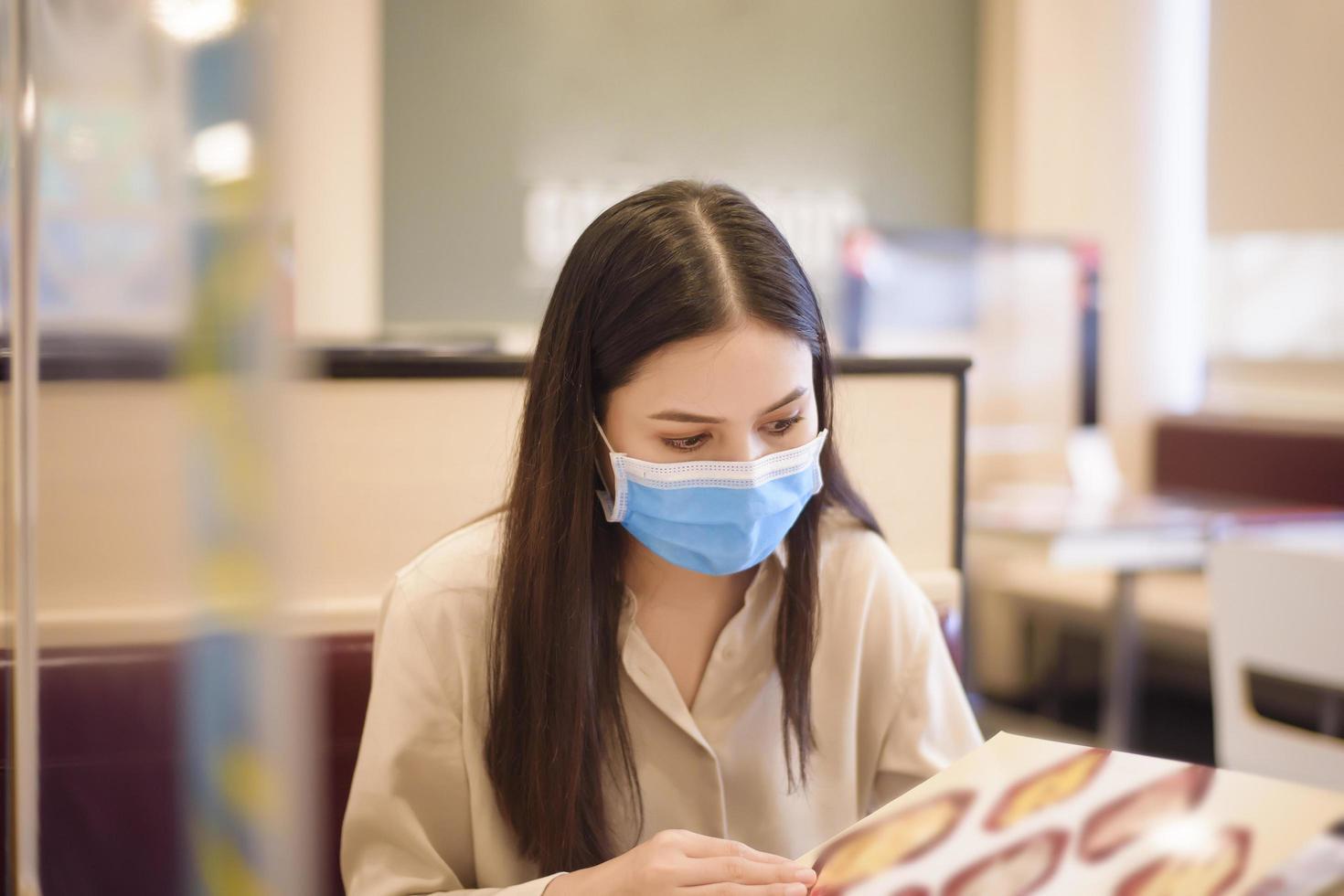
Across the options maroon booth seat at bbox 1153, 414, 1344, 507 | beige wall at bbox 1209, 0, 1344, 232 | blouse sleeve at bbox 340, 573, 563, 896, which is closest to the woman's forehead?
blouse sleeve at bbox 340, 573, 563, 896

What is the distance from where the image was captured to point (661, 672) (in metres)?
1.21

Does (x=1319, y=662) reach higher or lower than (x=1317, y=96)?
lower

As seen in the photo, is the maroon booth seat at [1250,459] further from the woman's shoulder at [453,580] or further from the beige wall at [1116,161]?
the woman's shoulder at [453,580]

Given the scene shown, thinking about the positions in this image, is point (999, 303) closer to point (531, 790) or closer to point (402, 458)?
point (402, 458)

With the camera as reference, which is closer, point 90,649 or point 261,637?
point 261,637

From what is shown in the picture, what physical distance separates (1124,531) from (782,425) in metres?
2.53

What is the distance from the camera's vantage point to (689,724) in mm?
1193

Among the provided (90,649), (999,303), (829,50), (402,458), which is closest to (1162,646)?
(999,303)

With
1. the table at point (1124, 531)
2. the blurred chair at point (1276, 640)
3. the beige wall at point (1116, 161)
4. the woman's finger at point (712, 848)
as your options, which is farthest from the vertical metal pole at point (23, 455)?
the beige wall at point (1116, 161)

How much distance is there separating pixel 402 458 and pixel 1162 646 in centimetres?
366

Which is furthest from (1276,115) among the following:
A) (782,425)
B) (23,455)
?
(23,455)

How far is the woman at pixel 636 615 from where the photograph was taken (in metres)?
1.10

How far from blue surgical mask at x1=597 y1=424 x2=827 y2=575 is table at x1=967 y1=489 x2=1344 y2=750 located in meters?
2.38

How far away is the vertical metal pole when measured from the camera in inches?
18.0
